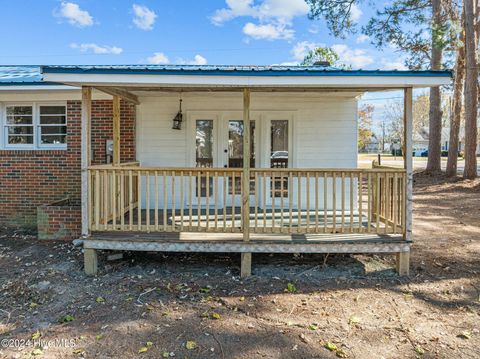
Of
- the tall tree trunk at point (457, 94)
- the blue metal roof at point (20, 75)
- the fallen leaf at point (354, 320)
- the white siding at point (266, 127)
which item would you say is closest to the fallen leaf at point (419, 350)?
the fallen leaf at point (354, 320)

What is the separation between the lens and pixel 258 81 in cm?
509

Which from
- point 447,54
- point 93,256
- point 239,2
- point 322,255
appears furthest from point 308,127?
point 239,2

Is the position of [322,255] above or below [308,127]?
below

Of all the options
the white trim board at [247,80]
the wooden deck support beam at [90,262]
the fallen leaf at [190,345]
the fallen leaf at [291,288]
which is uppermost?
the white trim board at [247,80]

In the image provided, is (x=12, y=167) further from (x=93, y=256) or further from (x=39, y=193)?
(x=93, y=256)

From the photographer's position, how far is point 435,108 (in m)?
17.5

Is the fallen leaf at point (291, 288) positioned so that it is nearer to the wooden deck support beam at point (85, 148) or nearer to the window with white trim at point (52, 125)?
the wooden deck support beam at point (85, 148)

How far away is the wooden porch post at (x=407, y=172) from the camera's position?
527 centimetres

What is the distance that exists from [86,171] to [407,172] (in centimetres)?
441

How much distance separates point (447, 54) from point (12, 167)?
681 inches

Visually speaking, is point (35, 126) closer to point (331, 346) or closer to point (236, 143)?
point (236, 143)

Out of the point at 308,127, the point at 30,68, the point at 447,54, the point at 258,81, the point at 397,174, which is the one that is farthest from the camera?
the point at 447,54

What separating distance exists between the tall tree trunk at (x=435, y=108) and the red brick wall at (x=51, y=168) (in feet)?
38.8

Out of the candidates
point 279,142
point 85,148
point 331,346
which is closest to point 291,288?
point 331,346
